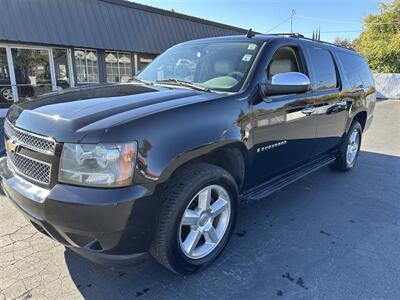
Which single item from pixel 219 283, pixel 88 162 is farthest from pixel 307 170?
pixel 88 162

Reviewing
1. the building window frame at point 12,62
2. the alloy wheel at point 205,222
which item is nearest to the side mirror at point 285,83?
the alloy wheel at point 205,222

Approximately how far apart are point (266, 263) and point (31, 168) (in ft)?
6.73

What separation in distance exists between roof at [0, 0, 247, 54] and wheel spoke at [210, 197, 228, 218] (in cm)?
1037

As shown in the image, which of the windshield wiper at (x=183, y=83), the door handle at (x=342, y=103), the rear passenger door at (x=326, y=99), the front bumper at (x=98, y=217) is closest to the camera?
the front bumper at (x=98, y=217)

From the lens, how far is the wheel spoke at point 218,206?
269 centimetres

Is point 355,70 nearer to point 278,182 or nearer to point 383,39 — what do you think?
point 278,182

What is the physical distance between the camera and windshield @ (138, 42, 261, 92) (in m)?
3.04

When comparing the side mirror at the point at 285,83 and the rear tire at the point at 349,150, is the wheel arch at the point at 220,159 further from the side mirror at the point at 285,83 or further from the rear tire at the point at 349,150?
the rear tire at the point at 349,150

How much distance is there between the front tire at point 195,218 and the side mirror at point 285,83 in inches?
38.1

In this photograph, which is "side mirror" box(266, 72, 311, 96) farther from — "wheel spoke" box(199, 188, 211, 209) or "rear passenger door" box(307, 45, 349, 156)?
"wheel spoke" box(199, 188, 211, 209)

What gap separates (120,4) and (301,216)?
1226cm

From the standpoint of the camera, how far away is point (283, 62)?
11.5 ft

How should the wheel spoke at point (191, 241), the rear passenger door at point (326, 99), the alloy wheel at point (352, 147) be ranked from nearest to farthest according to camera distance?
the wheel spoke at point (191, 241) → the rear passenger door at point (326, 99) → the alloy wheel at point (352, 147)

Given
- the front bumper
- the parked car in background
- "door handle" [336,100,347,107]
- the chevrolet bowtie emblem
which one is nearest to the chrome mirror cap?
"door handle" [336,100,347,107]
